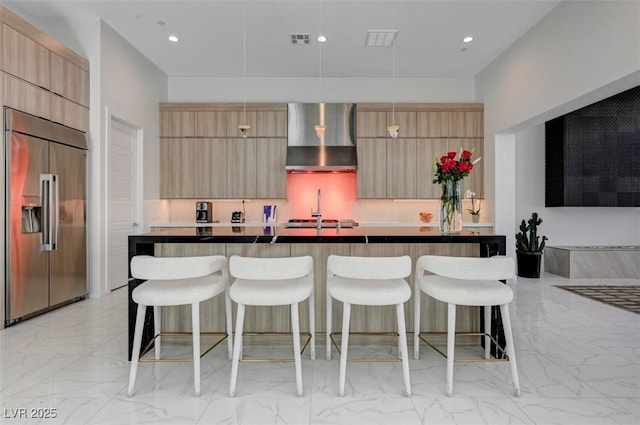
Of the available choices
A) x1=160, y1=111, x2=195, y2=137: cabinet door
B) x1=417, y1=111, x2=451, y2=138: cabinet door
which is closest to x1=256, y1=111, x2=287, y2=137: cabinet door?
x1=160, y1=111, x2=195, y2=137: cabinet door

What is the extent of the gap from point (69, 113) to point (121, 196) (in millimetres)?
1202

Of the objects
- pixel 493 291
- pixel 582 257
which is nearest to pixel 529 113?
pixel 582 257

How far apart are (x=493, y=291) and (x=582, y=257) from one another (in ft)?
14.0

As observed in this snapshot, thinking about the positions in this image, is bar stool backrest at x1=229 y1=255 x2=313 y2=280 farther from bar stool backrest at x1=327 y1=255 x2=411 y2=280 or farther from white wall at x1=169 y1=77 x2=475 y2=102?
white wall at x1=169 y1=77 x2=475 y2=102

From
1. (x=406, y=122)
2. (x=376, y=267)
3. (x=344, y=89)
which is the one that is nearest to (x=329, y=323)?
(x=376, y=267)

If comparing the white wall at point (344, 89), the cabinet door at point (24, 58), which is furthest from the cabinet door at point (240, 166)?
the cabinet door at point (24, 58)

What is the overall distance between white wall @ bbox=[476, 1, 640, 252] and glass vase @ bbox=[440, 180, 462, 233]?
69.3 inches

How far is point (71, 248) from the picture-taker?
3773 mm

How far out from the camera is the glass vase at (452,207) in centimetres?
272

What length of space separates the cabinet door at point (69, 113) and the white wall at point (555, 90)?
204 inches

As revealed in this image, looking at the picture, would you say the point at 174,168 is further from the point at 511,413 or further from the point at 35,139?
the point at 511,413

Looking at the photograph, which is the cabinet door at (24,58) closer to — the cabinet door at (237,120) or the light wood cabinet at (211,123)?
the light wood cabinet at (211,123)

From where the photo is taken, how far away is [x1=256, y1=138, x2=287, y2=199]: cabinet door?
556cm

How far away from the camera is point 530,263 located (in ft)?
16.9
